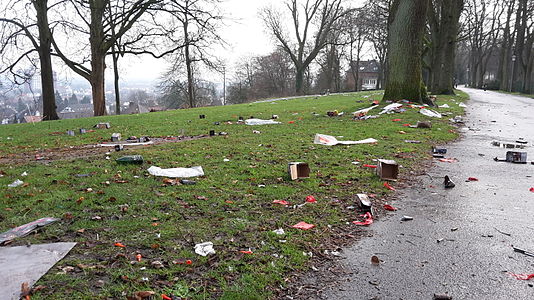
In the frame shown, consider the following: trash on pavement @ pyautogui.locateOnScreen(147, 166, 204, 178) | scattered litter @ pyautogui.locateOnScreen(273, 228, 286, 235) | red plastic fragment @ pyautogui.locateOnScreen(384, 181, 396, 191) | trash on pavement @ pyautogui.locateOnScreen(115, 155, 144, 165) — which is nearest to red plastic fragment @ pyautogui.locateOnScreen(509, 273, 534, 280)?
scattered litter @ pyautogui.locateOnScreen(273, 228, 286, 235)

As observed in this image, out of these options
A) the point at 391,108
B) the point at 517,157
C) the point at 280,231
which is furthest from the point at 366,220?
the point at 391,108

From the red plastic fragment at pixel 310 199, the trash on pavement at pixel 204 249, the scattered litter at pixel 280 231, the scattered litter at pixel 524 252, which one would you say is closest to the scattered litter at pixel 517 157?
the scattered litter at pixel 524 252

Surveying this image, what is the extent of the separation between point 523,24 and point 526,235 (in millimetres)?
40648

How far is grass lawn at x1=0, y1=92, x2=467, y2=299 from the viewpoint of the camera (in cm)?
234

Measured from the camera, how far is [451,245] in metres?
2.93

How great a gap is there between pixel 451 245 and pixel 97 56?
846 inches

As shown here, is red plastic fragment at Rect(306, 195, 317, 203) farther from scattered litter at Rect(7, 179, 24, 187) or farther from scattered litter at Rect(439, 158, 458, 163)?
scattered litter at Rect(7, 179, 24, 187)

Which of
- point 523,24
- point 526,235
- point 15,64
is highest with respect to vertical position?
point 523,24

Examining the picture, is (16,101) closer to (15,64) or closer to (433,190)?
(15,64)

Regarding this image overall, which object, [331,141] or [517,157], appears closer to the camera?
[517,157]

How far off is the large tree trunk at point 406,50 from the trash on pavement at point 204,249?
11.9m

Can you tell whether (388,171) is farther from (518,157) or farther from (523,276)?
(518,157)

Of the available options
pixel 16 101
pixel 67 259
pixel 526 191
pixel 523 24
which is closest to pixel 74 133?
pixel 67 259

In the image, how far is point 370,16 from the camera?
3272 cm
